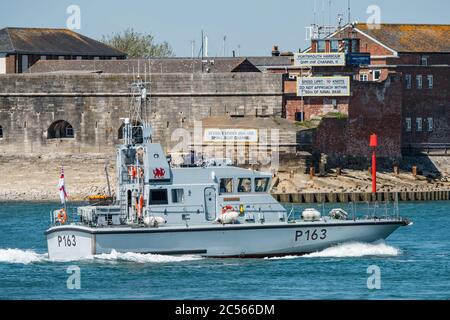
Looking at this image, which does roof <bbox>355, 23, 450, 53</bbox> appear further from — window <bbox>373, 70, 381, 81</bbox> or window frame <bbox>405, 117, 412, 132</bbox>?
window frame <bbox>405, 117, 412, 132</bbox>

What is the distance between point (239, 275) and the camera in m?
35.7

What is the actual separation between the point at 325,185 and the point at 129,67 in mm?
16142

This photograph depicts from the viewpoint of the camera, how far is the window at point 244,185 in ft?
128

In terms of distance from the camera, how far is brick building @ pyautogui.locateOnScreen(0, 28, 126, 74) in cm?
7962

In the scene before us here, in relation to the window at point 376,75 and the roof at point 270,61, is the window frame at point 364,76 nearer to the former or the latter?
the window at point 376,75

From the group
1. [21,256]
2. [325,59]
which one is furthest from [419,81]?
[21,256]

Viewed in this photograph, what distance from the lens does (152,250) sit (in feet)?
123

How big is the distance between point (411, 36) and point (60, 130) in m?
20.5

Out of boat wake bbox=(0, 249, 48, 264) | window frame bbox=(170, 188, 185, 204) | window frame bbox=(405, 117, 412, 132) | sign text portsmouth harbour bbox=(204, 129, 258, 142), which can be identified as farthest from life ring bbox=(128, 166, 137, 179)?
→ window frame bbox=(405, 117, 412, 132)

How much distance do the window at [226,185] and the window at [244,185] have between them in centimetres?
25

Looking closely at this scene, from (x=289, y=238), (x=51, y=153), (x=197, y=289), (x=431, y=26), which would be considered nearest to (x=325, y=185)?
(x=51, y=153)

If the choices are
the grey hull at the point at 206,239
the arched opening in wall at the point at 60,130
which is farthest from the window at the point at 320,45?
the grey hull at the point at 206,239
